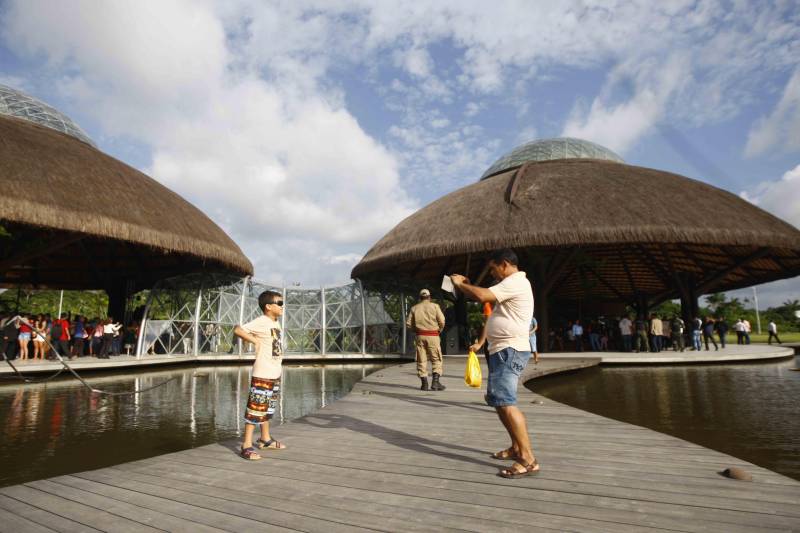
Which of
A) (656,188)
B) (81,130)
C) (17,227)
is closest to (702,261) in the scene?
(656,188)

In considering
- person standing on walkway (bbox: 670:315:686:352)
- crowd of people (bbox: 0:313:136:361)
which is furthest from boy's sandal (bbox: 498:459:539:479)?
person standing on walkway (bbox: 670:315:686:352)

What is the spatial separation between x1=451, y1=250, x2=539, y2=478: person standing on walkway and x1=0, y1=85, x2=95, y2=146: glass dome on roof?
2323 cm

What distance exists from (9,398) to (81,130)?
18.1 metres

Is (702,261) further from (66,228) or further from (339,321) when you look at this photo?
(66,228)

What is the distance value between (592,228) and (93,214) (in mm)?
15354

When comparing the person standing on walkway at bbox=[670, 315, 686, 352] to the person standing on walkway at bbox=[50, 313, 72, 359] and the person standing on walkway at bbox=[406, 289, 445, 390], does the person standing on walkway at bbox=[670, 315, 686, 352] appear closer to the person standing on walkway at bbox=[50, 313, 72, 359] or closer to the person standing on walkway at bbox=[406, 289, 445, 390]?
the person standing on walkway at bbox=[406, 289, 445, 390]

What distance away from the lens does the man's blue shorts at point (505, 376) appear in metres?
3.17

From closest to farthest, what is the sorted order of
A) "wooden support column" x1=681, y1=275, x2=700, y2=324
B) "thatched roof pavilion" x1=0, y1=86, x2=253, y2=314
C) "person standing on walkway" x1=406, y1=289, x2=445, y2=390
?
1. "person standing on walkway" x1=406, y1=289, x2=445, y2=390
2. "thatched roof pavilion" x1=0, y1=86, x2=253, y2=314
3. "wooden support column" x1=681, y1=275, x2=700, y2=324

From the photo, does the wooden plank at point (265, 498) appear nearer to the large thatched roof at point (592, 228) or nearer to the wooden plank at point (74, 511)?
the wooden plank at point (74, 511)

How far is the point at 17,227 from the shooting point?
1449 centimetres

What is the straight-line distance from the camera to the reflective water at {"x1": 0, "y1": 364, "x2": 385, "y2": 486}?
483 centimetres

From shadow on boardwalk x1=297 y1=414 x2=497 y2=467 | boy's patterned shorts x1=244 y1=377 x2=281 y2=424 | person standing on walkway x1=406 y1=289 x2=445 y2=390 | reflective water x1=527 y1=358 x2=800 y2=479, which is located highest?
person standing on walkway x1=406 y1=289 x2=445 y2=390

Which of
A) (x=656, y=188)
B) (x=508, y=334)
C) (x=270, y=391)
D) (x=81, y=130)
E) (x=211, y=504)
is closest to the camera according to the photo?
(x=211, y=504)

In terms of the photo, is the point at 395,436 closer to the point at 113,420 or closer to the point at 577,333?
the point at 113,420
